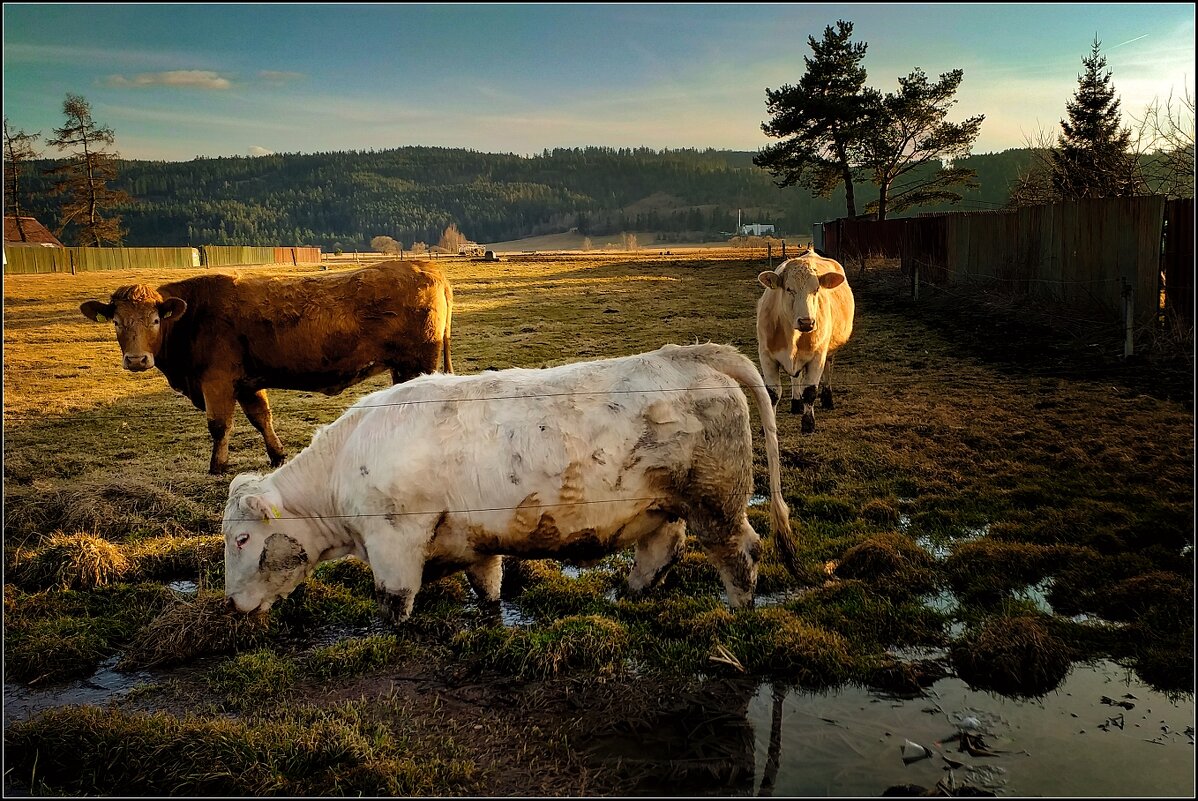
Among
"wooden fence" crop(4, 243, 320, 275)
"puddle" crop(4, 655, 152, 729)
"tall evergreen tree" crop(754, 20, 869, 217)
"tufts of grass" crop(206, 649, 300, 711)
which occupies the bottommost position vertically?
"puddle" crop(4, 655, 152, 729)

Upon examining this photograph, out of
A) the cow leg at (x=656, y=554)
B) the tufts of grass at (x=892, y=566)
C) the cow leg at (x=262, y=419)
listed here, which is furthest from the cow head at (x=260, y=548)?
the cow leg at (x=262, y=419)

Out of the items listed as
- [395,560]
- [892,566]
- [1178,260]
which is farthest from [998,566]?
[1178,260]

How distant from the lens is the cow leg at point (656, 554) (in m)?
5.25

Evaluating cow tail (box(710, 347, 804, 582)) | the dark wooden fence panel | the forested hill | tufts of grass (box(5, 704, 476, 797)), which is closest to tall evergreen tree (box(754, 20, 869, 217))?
the forested hill

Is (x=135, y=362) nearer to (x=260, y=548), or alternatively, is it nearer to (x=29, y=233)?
(x=260, y=548)

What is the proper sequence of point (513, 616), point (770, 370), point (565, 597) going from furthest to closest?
1. point (770, 370)
2. point (565, 597)
3. point (513, 616)

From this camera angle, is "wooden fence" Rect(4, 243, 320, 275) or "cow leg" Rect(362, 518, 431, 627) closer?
"cow leg" Rect(362, 518, 431, 627)

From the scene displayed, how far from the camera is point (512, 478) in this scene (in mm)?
4496

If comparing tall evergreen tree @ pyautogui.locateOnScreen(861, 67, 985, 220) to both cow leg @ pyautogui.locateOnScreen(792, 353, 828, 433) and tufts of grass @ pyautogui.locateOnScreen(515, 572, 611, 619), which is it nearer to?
cow leg @ pyautogui.locateOnScreen(792, 353, 828, 433)

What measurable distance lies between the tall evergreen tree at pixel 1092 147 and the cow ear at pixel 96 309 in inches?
805

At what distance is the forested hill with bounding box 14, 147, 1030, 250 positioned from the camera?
18609mm

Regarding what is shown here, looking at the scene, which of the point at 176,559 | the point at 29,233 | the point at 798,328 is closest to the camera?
the point at 176,559

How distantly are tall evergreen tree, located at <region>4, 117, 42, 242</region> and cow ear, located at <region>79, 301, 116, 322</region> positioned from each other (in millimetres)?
2228

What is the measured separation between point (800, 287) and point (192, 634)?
294 inches
